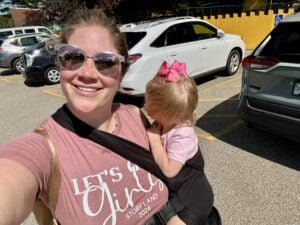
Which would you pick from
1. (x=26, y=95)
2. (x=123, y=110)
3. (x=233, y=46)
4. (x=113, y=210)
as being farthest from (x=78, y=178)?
(x=26, y=95)

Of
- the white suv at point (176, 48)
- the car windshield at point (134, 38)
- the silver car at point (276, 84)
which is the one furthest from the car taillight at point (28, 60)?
the silver car at point (276, 84)

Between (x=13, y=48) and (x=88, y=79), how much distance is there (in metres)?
12.1

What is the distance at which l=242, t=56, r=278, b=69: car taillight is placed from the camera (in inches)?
136

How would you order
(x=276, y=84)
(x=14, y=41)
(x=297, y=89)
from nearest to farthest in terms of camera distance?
(x=297, y=89)
(x=276, y=84)
(x=14, y=41)

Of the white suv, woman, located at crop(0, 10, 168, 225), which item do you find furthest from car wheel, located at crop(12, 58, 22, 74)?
woman, located at crop(0, 10, 168, 225)

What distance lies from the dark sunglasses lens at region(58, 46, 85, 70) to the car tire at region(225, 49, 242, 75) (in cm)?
691

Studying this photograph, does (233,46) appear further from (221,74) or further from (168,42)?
(168,42)

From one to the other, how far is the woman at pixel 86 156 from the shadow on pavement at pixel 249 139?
2.70 meters

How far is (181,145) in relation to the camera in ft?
5.48

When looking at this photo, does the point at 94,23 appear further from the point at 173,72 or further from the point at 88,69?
the point at 173,72

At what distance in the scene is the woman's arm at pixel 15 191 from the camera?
1005mm

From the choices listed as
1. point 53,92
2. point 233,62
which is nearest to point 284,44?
point 233,62

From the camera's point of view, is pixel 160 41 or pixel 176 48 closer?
pixel 160 41

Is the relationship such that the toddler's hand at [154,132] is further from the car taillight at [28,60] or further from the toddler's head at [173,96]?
the car taillight at [28,60]
